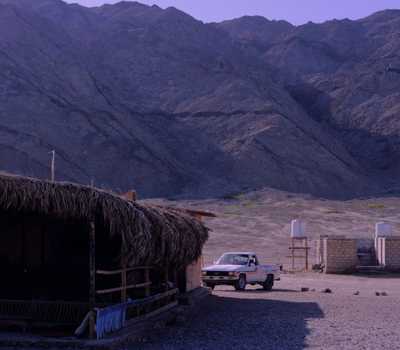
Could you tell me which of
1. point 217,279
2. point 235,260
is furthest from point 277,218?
point 217,279

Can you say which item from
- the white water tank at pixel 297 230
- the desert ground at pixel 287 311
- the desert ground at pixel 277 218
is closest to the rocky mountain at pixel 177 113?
the desert ground at pixel 277 218

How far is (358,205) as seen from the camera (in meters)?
60.0

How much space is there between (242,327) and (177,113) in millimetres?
66869

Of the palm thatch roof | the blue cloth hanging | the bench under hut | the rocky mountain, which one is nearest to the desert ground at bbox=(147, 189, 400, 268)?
the rocky mountain

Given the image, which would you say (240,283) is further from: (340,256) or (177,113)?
(177,113)

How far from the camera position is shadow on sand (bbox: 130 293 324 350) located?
42.7 ft

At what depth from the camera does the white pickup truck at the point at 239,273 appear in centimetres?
2550

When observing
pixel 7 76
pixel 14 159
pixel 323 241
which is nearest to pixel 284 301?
pixel 323 241

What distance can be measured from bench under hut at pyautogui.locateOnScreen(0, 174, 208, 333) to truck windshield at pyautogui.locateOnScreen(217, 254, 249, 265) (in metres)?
9.89

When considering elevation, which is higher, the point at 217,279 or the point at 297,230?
the point at 297,230

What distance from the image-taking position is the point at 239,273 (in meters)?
25.7

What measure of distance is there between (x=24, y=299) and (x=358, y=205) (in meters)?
47.8

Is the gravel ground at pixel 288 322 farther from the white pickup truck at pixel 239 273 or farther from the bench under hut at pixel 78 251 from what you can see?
the bench under hut at pixel 78 251

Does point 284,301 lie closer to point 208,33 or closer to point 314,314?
point 314,314
